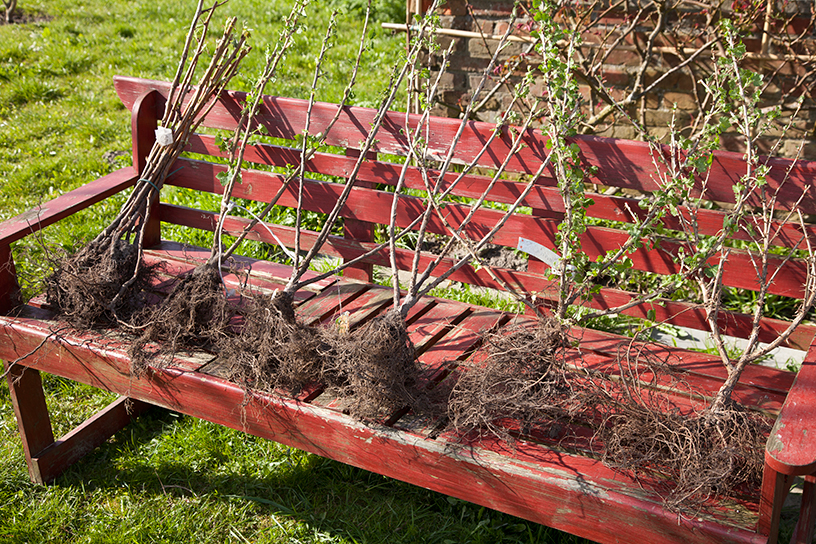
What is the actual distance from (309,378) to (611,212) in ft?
4.58

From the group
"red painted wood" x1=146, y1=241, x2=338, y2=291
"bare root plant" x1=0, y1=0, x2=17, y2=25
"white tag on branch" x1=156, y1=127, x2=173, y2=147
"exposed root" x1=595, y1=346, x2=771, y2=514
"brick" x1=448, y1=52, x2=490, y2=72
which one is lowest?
"exposed root" x1=595, y1=346, x2=771, y2=514

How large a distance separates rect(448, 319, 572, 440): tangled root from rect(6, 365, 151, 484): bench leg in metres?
1.44

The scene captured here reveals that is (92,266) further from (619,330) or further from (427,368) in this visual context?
(619,330)

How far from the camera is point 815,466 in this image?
1.62 meters

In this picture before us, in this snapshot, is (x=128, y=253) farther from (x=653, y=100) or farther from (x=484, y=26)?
(x=653, y=100)

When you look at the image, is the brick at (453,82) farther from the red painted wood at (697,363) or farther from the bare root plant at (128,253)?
the red painted wood at (697,363)

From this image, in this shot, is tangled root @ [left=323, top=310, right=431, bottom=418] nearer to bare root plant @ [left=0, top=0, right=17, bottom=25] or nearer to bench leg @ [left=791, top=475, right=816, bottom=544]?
bench leg @ [left=791, top=475, right=816, bottom=544]

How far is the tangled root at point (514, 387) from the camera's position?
2.13m

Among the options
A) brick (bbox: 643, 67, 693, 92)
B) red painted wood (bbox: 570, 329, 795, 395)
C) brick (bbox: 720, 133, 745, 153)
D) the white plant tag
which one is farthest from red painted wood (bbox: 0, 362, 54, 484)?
brick (bbox: 720, 133, 745, 153)

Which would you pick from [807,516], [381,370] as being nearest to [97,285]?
[381,370]

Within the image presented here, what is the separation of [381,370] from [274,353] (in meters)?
0.40

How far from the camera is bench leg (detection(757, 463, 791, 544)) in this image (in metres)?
1.74

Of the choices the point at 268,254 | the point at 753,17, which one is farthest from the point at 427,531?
the point at 753,17

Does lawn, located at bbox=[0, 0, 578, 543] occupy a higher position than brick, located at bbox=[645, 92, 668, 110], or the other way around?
brick, located at bbox=[645, 92, 668, 110]
